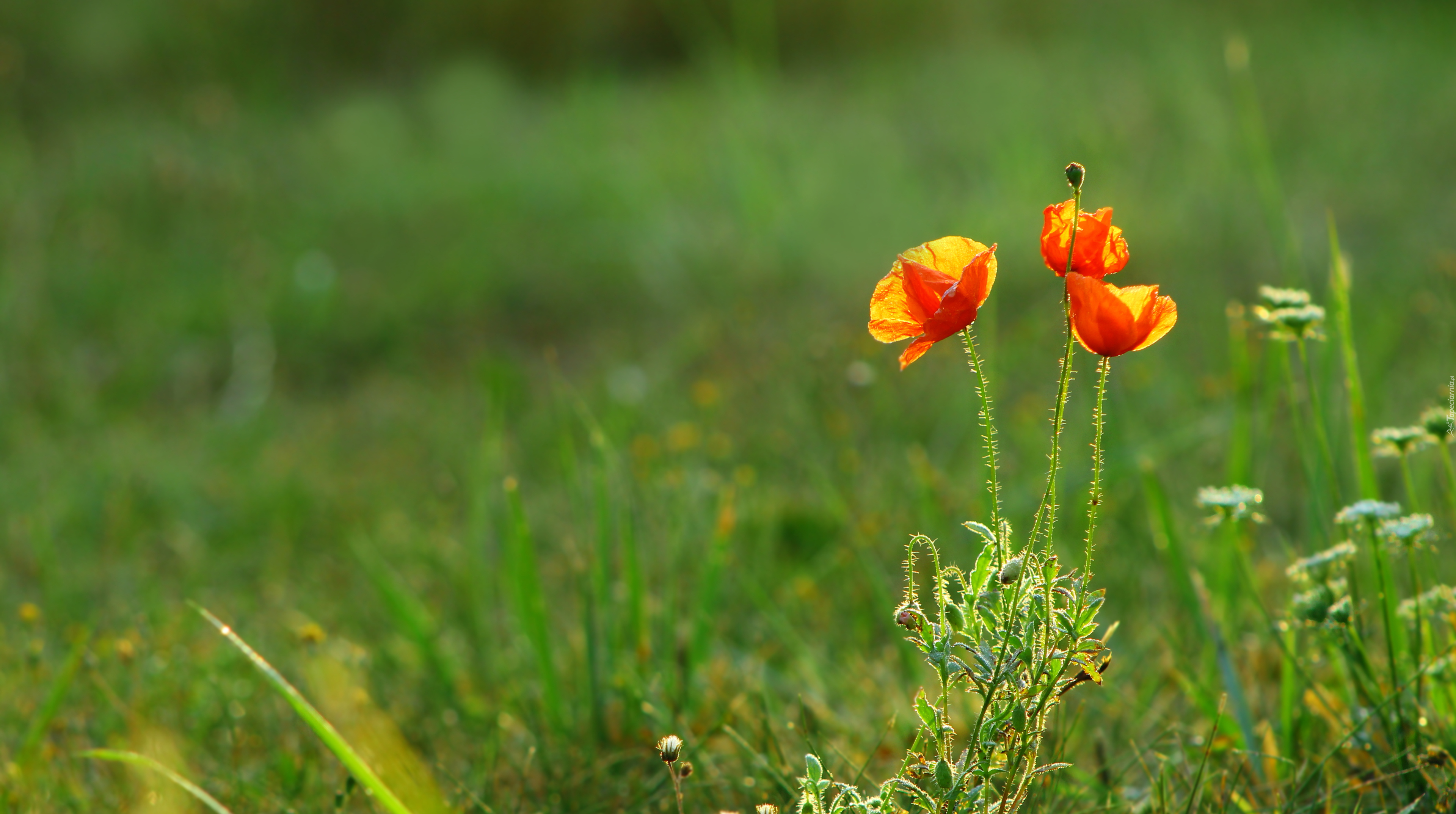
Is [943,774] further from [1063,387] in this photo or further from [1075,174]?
Answer: [1075,174]

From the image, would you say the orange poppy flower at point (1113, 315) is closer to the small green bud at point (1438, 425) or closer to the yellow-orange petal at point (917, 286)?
the yellow-orange petal at point (917, 286)

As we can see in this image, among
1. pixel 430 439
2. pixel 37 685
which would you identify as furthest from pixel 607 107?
pixel 37 685

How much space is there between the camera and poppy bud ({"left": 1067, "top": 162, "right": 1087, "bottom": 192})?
64 centimetres

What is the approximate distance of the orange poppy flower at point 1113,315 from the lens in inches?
24.9

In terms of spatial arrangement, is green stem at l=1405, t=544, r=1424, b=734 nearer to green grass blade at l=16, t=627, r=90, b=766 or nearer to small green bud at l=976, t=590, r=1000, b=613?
small green bud at l=976, t=590, r=1000, b=613

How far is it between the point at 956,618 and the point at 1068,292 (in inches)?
9.2

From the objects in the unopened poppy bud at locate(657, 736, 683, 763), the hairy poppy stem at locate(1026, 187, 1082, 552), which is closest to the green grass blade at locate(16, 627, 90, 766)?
the unopened poppy bud at locate(657, 736, 683, 763)

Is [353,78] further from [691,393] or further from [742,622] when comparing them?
[742,622]

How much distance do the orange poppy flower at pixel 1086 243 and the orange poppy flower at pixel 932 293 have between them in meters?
0.04

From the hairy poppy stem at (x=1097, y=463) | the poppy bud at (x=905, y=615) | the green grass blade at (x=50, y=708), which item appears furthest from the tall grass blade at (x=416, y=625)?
the hairy poppy stem at (x=1097, y=463)

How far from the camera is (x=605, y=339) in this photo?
3256 millimetres

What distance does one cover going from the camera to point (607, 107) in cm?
464

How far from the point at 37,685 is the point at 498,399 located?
0.76 m

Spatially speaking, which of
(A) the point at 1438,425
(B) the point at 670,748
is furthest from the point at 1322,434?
(B) the point at 670,748
